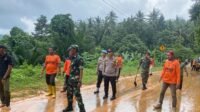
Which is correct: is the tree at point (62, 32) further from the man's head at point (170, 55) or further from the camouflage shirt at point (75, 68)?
the camouflage shirt at point (75, 68)

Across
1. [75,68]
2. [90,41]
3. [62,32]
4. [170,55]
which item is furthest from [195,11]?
[75,68]

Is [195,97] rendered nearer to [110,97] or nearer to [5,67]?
[110,97]

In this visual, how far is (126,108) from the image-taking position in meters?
12.3

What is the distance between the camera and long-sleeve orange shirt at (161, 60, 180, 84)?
11.6 m

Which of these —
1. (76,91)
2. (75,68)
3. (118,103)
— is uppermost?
(75,68)

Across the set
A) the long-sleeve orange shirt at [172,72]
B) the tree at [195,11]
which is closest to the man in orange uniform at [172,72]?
the long-sleeve orange shirt at [172,72]

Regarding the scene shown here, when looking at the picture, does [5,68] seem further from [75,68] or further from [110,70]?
[110,70]

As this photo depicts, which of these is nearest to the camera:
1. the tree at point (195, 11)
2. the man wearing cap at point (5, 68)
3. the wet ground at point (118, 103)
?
the man wearing cap at point (5, 68)

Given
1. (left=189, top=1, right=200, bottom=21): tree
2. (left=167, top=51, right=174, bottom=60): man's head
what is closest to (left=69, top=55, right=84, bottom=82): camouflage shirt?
(left=167, top=51, right=174, bottom=60): man's head

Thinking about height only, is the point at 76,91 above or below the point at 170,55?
below

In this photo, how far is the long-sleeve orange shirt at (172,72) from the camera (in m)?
11.6

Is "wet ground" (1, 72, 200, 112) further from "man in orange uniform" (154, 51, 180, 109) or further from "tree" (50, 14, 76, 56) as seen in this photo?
"tree" (50, 14, 76, 56)

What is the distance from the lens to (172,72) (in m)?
11.7

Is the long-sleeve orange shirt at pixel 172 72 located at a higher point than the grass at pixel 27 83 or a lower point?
higher
